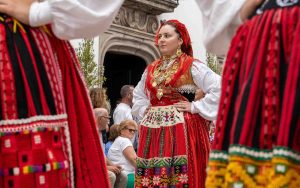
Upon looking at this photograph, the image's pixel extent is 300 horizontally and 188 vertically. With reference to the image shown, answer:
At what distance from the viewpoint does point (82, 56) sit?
8.91 metres

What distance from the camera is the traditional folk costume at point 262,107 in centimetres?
178

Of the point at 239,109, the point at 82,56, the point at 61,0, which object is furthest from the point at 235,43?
the point at 82,56

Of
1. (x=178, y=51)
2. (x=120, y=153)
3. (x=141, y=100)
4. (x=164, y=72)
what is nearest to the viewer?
(x=164, y=72)

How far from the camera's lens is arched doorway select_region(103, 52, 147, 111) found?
12938 millimetres

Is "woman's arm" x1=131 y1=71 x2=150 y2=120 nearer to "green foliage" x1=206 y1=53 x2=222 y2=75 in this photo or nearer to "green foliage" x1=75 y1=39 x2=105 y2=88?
"green foliage" x1=75 y1=39 x2=105 y2=88

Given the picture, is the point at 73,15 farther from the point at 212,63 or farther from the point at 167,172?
the point at 212,63

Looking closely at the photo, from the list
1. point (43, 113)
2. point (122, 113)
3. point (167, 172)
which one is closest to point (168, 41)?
point (167, 172)

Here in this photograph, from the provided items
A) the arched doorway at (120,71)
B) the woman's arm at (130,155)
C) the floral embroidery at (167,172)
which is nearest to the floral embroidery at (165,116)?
the floral embroidery at (167,172)

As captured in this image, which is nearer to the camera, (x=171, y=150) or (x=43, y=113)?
(x=43, y=113)

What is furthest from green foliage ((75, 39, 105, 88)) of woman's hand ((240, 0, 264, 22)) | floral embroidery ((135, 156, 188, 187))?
woman's hand ((240, 0, 264, 22))

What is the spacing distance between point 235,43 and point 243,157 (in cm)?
40

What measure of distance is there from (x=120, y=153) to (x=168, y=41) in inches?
70.4

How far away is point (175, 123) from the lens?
4832 mm

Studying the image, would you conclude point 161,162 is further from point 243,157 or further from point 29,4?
point 243,157
